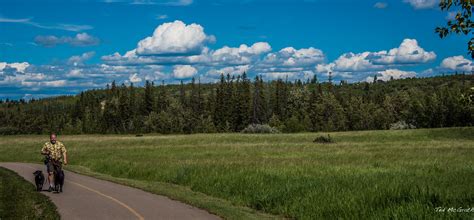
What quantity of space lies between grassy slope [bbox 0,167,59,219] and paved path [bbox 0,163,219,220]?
425 millimetres

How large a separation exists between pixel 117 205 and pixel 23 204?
303cm

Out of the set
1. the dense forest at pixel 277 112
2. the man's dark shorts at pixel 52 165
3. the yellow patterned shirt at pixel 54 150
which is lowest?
the dense forest at pixel 277 112

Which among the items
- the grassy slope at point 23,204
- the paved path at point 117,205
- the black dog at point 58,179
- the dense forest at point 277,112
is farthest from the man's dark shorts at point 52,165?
the dense forest at point 277,112

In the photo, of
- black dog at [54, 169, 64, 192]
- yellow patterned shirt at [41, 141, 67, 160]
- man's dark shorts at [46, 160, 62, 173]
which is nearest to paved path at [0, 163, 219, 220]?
black dog at [54, 169, 64, 192]

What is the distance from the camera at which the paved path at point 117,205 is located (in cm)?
1481

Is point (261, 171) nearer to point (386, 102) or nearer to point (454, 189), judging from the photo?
point (454, 189)

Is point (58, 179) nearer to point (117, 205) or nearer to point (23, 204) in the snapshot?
point (23, 204)

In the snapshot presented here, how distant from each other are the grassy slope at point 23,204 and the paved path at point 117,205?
0.43 metres

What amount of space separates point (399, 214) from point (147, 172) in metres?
18.9

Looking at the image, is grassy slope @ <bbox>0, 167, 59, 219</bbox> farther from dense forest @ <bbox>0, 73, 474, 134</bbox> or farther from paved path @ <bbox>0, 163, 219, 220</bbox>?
dense forest @ <bbox>0, 73, 474, 134</bbox>

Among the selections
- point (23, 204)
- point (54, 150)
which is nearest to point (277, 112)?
point (54, 150)

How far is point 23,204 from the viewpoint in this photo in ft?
53.2

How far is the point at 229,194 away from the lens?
67.6 feet

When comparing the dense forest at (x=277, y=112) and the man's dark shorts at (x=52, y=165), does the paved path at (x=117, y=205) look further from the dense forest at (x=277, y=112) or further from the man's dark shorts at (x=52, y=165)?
the dense forest at (x=277, y=112)
